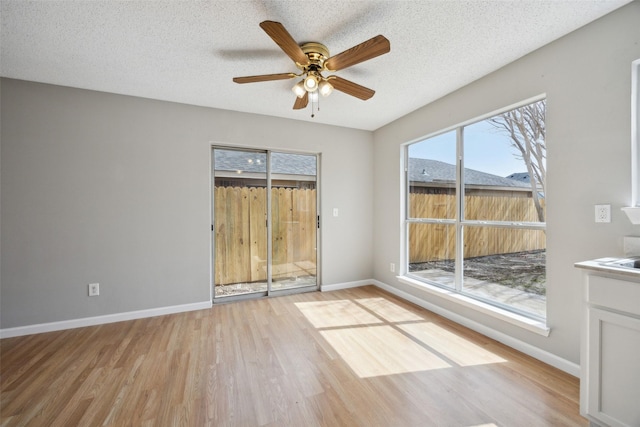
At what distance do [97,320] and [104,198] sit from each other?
4.41 feet

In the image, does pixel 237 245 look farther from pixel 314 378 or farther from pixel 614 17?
pixel 614 17

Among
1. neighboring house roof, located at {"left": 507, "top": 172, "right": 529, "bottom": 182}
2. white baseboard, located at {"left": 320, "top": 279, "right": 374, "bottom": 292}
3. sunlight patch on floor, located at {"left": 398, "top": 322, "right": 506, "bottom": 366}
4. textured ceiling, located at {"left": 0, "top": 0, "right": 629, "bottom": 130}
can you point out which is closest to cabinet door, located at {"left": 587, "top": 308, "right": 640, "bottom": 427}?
sunlight patch on floor, located at {"left": 398, "top": 322, "right": 506, "bottom": 366}

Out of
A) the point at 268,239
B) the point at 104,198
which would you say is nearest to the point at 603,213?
the point at 268,239

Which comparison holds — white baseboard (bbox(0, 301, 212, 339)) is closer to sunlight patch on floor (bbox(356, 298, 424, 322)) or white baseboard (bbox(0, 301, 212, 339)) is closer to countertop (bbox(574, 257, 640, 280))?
sunlight patch on floor (bbox(356, 298, 424, 322))

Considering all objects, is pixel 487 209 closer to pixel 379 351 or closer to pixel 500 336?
pixel 500 336

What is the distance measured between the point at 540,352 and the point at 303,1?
10.4 ft

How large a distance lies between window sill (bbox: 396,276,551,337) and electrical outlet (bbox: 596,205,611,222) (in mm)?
925

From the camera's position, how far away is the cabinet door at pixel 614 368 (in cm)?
125

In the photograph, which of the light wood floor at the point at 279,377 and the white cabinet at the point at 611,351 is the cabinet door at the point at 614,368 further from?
the light wood floor at the point at 279,377

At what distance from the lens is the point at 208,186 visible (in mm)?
3330

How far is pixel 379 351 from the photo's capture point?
2268 millimetres

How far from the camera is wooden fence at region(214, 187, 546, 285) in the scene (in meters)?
2.88

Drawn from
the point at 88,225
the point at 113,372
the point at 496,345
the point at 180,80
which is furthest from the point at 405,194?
the point at 88,225

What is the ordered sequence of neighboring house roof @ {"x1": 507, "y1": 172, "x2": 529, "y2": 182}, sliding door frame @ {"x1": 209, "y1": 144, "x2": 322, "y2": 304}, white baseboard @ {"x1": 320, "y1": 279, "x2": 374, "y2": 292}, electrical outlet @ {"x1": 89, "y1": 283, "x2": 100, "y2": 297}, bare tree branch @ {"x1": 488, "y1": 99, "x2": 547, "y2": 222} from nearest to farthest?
bare tree branch @ {"x1": 488, "y1": 99, "x2": 547, "y2": 222}, neighboring house roof @ {"x1": 507, "y1": 172, "x2": 529, "y2": 182}, electrical outlet @ {"x1": 89, "y1": 283, "x2": 100, "y2": 297}, sliding door frame @ {"x1": 209, "y1": 144, "x2": 322, "y2": 304}, white baseboard @ {"x1": 320, "y1": 279, "x2": 374, "y2": 292}
